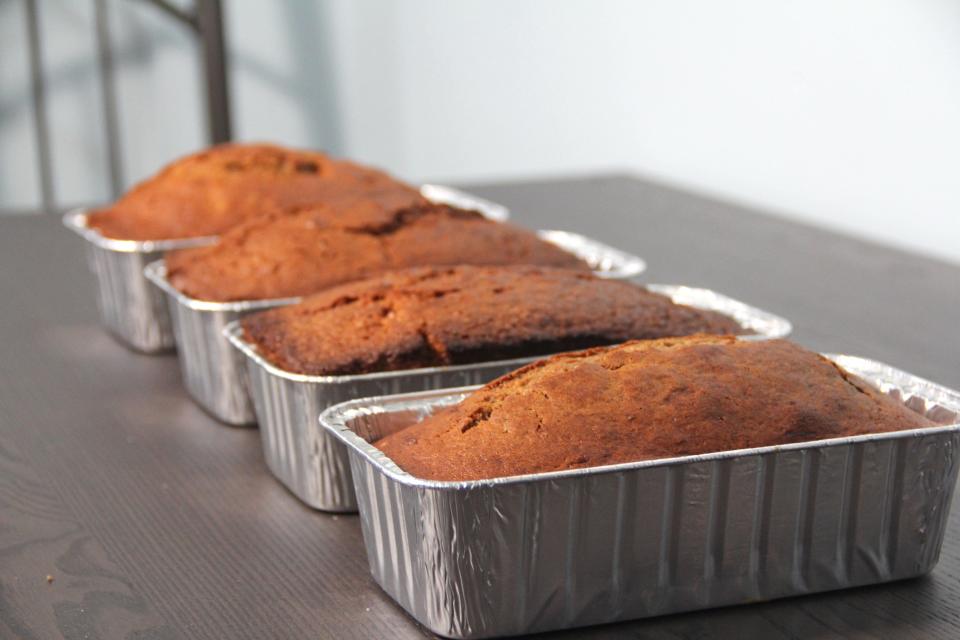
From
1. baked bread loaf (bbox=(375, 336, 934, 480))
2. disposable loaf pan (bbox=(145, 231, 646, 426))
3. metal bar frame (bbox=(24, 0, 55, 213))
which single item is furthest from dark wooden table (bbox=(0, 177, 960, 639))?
metal bar frame (bbox=(24, 0, 55, 213))

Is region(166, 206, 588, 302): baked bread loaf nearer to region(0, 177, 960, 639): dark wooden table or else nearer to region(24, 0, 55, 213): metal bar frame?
region(0, 177, 960, 639): dark wooden table

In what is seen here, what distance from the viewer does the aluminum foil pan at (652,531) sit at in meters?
0.88

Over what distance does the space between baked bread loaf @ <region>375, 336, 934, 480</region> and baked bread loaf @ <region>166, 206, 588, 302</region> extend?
482 mm

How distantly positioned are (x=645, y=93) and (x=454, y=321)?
1715mm

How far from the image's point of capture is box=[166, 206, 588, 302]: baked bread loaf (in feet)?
4.85

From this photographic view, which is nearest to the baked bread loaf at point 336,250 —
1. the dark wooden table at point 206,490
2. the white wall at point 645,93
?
the dark wooden table at point 206,490

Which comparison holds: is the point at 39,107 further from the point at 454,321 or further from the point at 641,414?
the point at 641,414

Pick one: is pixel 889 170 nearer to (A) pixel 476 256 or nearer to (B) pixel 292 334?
(A) pixel 476 256

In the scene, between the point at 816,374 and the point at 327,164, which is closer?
the point at 816,374

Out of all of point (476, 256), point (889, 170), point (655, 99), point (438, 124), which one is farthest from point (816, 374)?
point (438, 124)

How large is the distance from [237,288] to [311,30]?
10.9 ft

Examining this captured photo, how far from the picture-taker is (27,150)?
5.20 metres

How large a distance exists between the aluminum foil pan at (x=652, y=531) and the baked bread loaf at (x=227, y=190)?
0.80m

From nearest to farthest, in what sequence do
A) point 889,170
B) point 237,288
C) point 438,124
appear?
point 237,288 < point 889,170 < point 438,124
